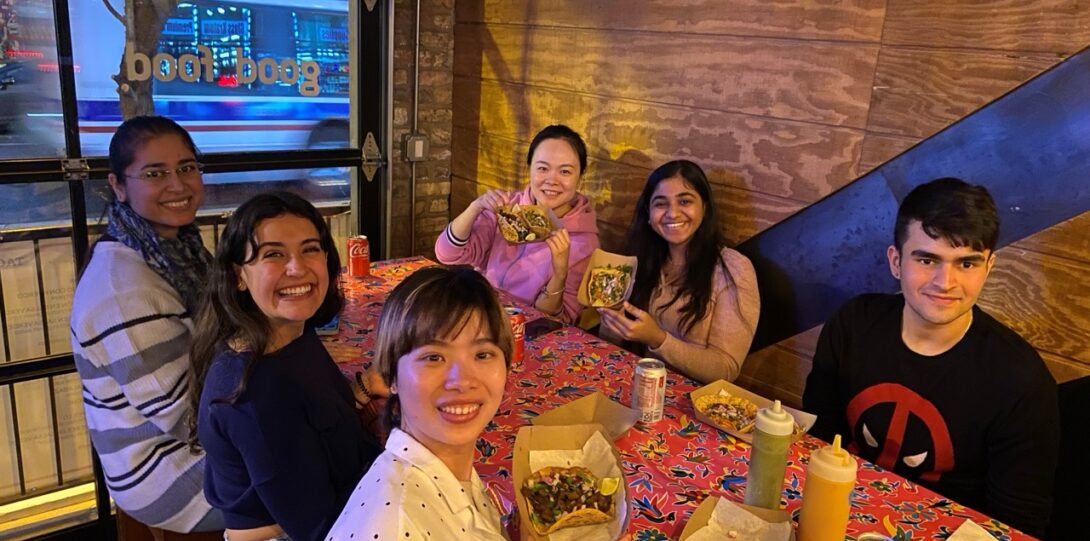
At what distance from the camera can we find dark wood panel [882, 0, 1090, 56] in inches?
70.4

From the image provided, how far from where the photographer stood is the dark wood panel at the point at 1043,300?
1861mm

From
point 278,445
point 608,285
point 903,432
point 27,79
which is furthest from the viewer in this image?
point 27,79

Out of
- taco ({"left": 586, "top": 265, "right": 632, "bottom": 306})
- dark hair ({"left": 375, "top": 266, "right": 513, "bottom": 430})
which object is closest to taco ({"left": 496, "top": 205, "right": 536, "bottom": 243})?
taco ({"left": 586, "top": 265, "right": 632, "bottom": 306})

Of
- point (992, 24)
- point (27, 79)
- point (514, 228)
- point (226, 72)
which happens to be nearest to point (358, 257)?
point (514, 228)

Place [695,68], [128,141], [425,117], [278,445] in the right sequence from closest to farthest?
[278,445] → [128,141] → [695,68] → [425,117]

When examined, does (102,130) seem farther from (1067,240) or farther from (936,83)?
(1067,240)

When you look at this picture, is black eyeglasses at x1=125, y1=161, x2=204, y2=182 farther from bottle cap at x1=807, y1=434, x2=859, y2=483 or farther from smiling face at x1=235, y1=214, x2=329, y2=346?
bottle cap at x1=807, y1=434, x2=859, y2=483

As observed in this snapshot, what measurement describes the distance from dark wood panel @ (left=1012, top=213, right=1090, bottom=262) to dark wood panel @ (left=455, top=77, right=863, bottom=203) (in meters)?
0.52

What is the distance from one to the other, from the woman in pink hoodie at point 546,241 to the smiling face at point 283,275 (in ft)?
3.92

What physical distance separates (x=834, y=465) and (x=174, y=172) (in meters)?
1.77

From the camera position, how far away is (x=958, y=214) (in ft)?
5.49

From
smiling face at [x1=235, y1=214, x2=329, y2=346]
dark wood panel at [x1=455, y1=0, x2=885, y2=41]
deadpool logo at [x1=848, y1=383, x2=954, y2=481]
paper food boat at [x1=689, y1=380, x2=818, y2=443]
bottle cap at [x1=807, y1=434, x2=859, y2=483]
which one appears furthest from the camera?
dark wood panel at [x1=455, y1=0, x2=885, y2=41]

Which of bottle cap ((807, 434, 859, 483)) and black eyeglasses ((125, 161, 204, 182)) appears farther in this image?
black eyeglasses ((125, 161, 204, 182))

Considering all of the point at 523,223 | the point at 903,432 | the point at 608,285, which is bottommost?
the point at 903,432
